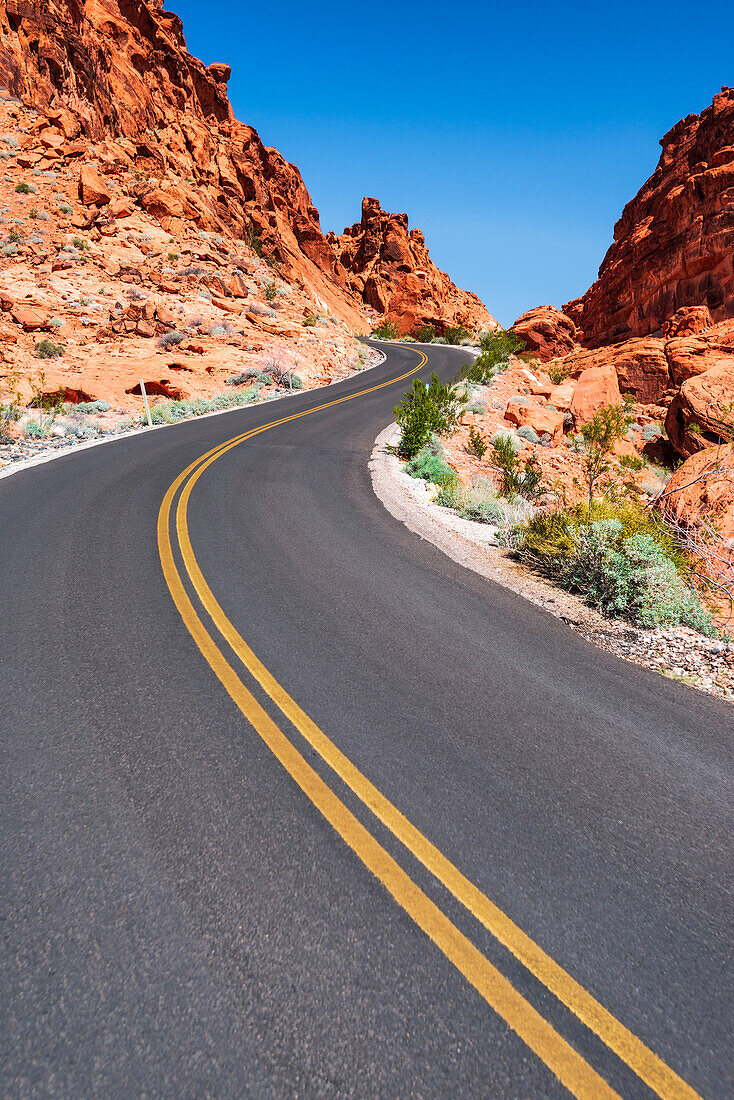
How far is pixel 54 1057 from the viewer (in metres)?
1.70

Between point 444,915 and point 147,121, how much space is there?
179 feet

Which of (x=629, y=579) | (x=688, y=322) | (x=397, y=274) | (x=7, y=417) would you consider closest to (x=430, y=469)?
(x=629, y=579)

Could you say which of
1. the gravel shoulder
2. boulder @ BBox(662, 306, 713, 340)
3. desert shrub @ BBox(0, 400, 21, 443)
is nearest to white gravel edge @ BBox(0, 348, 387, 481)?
desert shrub @ BBox(0, 400, 21, 443)

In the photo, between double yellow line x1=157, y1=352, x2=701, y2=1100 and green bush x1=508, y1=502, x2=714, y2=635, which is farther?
green bush x1=508, y1=502, x2=714, y2=635

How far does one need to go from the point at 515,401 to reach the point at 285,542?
51.0ft

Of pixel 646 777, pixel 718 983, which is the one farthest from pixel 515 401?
pixel 718 983

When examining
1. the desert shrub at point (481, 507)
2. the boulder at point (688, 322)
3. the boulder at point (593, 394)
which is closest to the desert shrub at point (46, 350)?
the desert shrub at point (481, 507)

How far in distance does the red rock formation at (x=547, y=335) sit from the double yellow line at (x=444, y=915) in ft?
162

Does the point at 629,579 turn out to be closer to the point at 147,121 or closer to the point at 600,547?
the point at 600,547

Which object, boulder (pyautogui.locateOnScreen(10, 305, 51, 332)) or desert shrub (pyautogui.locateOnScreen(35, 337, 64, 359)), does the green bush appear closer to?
desert shrub (pyautogui.locateOnScreen(35, 337, 64, 359))

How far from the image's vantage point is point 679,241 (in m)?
36.0

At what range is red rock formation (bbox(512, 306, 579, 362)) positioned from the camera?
4709 centimetres

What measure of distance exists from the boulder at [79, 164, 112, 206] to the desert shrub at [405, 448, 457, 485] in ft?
111

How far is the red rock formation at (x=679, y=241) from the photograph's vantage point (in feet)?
109
